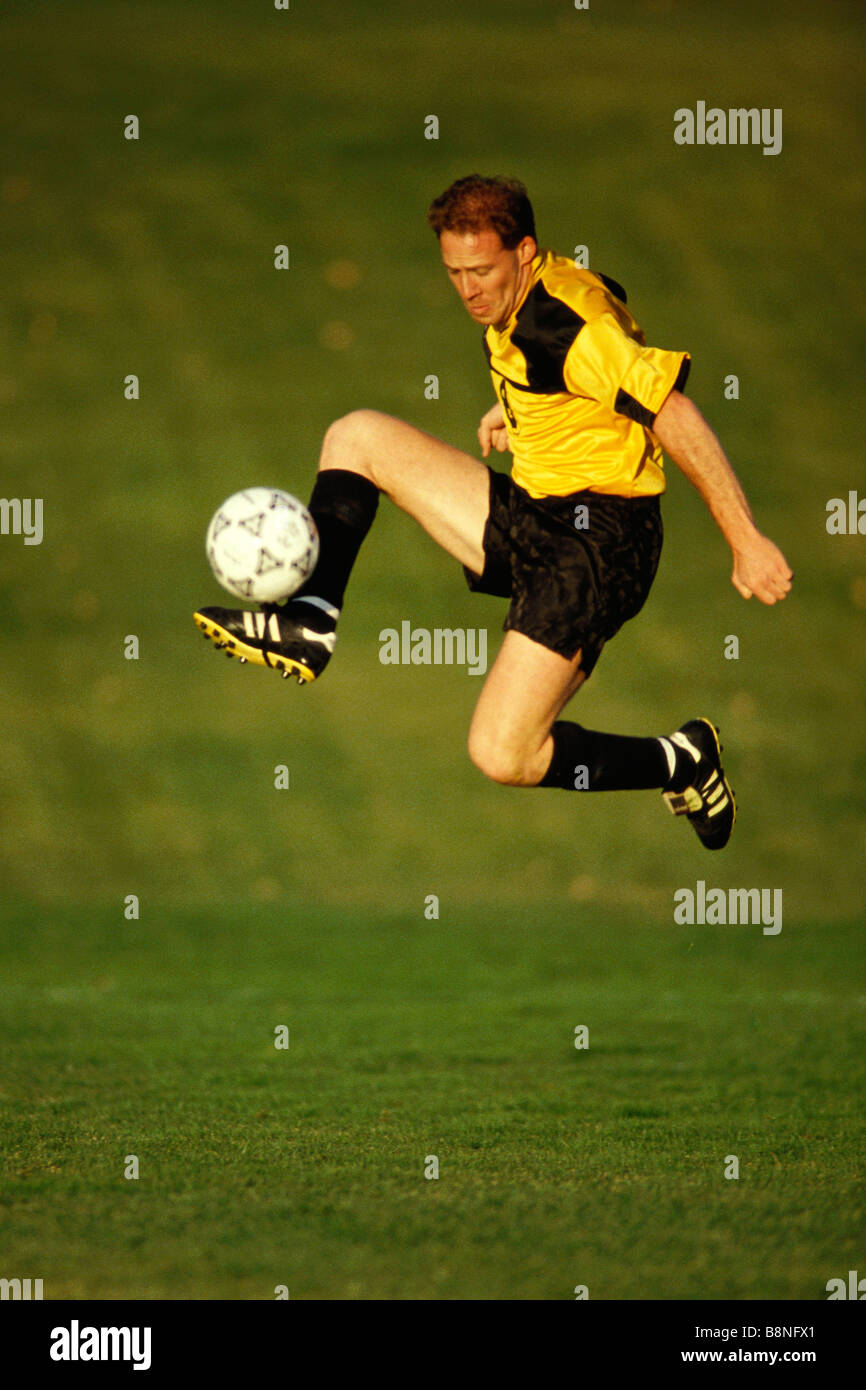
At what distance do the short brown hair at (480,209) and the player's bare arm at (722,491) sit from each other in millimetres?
737

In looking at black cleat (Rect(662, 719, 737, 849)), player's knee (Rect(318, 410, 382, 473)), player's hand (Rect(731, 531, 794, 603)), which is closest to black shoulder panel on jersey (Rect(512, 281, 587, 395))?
player's knee (Rect(318, 410, 382, 473))

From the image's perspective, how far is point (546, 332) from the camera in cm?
484

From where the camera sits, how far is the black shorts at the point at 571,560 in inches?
202

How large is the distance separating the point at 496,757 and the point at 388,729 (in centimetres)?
877

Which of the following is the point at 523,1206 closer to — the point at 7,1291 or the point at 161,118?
the point at 7,1291

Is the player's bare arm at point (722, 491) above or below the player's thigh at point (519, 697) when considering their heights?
above

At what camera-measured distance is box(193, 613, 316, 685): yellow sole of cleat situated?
461 cm

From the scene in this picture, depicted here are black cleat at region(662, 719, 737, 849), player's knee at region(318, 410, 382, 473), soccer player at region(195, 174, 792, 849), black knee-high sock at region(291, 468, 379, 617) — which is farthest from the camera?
black cleat at region(662, 719, 737, 849)

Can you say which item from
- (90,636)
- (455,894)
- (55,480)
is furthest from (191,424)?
(455,894)

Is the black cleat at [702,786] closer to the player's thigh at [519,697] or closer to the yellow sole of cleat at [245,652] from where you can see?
the player's thigh at [519,697]

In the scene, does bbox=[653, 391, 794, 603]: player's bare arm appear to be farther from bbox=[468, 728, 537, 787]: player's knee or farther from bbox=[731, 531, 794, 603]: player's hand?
bbox=[468, 728, 537, 787]: player's knee

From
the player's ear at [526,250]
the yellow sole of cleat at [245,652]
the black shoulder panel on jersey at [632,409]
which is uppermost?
the player's ear at [526,250]

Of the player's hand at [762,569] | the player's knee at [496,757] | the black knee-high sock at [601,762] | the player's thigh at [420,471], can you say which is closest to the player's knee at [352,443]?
the player's thigh at [420,471]

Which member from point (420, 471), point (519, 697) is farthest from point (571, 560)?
point (420, 471)
